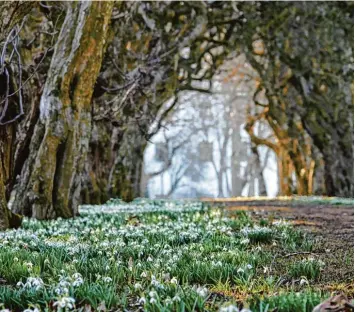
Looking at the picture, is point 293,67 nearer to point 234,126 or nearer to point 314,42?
point 314,42

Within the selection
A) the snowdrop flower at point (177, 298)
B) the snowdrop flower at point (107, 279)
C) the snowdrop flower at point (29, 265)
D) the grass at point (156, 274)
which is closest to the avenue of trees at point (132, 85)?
the grass at point (156, 274)

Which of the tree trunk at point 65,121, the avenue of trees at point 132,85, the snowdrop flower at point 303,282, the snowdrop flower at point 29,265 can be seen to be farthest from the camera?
the avenue of trees at point 132,85

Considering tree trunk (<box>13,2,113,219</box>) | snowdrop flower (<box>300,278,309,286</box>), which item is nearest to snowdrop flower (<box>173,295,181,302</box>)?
snowdrop flower (<box>300,278,309,286</box>)

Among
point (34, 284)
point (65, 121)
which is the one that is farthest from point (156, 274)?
point (65, 121)

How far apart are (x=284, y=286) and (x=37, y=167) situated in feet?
22.5

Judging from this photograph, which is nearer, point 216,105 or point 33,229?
point 33,229

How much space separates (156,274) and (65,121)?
679 centimetres

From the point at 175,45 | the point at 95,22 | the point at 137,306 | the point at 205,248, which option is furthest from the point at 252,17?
the point at 137,306

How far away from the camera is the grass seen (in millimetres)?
2791

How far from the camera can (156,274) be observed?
11.9 ft

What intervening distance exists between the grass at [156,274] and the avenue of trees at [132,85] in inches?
111

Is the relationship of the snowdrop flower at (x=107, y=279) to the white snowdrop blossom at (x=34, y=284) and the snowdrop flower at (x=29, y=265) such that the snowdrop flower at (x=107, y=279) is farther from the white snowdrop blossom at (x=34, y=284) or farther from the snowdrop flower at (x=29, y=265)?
the snowdrop flower at (x=29, y=265)

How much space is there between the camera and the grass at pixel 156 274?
279 cm

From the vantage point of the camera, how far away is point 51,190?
32.3 feet
